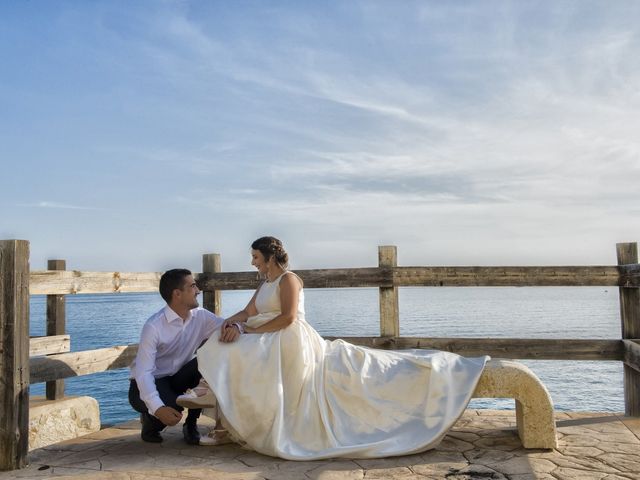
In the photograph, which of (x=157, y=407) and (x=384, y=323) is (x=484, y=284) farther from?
(x=157, y=407)

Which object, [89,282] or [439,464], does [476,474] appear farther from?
[89,282]

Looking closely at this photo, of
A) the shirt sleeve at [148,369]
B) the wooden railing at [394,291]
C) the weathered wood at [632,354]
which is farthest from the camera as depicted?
the weathered wood at [632,354]

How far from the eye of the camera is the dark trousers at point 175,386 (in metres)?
4.45

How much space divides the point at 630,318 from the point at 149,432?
4458 millimetres

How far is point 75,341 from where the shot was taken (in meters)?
31.5

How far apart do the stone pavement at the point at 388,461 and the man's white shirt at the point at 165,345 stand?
0.44 meters

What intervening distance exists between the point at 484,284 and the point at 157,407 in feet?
10.7

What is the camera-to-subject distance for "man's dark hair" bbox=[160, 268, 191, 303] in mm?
4566

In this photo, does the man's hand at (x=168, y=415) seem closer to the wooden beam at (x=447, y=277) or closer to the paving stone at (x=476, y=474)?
the wooden beam at (x=447, y=277)

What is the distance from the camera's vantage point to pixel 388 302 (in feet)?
19.5

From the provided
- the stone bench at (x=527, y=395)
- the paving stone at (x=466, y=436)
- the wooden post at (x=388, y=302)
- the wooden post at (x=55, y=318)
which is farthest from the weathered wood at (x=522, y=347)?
the wooden post at (x=55, y=318)

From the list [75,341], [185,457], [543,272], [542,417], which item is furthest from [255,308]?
[75,341]

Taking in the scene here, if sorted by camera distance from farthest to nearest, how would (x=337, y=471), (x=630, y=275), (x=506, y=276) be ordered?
(x=506, y=276), (x=630, y=275), (x=337, y=471)

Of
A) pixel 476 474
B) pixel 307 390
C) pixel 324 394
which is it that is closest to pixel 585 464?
pixel 476 474
